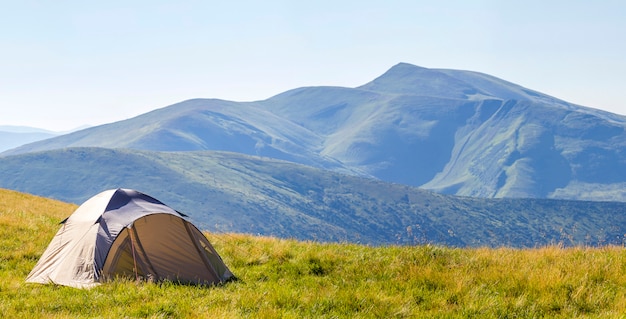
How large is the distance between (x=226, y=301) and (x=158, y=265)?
3068mm

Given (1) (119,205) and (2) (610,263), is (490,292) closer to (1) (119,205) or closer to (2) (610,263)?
(2) (610,263)

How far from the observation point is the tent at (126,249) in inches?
501

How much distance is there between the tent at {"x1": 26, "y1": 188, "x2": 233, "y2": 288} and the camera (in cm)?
1273

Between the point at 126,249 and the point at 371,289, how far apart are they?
5.76 meters

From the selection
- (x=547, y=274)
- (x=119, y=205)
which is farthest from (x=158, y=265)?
(x=547, y=274)

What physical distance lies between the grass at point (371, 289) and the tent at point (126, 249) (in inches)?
24.2

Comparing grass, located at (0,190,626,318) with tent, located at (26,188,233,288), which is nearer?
grass, located at (0,190,626,318)

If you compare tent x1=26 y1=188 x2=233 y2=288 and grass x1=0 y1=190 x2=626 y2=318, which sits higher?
tent x1=26 y1=188 x2=233 y2=288

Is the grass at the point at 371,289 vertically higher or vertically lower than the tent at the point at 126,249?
lower

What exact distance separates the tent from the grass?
615 millimetres

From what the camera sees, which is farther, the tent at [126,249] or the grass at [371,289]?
the tent at [126,249]

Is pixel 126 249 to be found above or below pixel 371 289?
above

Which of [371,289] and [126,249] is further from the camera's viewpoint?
[126,249]

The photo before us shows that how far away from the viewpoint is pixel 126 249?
1309 cm
